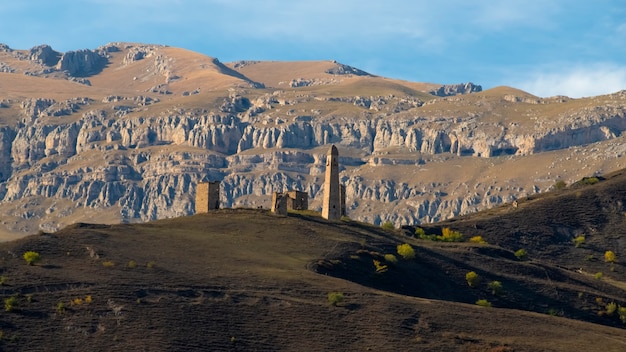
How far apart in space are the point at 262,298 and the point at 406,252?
4456 centimetres

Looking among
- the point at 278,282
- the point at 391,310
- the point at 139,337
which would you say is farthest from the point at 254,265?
the point at 139,337

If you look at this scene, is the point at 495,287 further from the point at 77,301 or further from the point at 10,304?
the point at 10,304

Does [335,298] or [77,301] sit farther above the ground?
[77,301]

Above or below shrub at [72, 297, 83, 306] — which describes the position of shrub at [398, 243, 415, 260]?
above

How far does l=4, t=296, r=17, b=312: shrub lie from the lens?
138m

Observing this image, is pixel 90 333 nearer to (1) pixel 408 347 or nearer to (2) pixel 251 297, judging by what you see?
(2) pixel 251 297

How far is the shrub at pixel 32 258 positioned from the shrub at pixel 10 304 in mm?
15105

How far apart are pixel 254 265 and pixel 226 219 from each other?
31718 mm

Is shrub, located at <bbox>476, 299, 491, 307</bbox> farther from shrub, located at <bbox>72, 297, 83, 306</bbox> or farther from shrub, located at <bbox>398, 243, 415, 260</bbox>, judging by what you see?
shrub, located at <bbox>72, 297, 83, 306</bbox>

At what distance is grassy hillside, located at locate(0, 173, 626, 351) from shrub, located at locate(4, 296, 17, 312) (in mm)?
158

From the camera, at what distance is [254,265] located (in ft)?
550

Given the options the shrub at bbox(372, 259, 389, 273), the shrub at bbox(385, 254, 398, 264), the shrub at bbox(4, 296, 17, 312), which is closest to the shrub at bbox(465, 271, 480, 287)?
the shrub at bbox(385, 254, 398, 264)

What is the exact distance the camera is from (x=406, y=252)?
192 m

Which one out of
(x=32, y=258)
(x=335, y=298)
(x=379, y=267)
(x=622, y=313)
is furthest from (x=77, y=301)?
(x=622, y=313)
